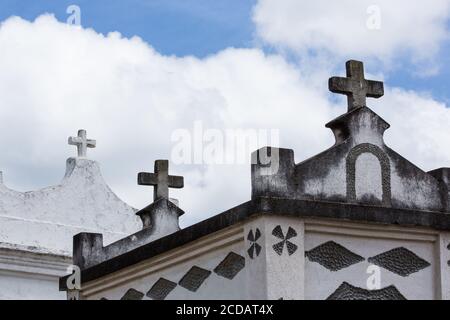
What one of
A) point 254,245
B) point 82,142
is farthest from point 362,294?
point 82,142

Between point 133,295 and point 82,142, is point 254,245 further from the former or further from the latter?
point 82,142

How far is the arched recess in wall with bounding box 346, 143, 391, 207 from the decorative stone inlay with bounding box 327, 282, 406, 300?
2.55 ft

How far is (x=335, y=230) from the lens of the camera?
11.0m

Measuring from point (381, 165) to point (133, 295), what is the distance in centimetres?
312

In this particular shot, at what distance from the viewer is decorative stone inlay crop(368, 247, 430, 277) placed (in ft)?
36.8

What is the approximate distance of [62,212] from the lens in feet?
60.6

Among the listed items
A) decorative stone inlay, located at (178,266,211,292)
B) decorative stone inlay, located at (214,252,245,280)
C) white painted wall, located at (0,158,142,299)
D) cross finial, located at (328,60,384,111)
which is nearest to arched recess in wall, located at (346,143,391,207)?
cross finial, located at (328,60,384,111)

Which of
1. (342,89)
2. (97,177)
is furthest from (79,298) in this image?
(97,177)

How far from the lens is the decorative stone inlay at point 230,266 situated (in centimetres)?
1123

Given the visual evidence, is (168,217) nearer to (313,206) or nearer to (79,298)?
(79,298)

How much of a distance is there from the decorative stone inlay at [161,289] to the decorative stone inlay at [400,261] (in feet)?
7.21

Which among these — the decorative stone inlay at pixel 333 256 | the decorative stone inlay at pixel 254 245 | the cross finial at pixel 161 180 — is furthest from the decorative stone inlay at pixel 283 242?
the cross finial at pixel 161 180

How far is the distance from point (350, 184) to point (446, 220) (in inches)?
38.9

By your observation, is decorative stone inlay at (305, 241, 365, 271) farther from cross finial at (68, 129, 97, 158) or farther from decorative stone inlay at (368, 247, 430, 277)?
cross finial at (68, 129, 97, 158)
